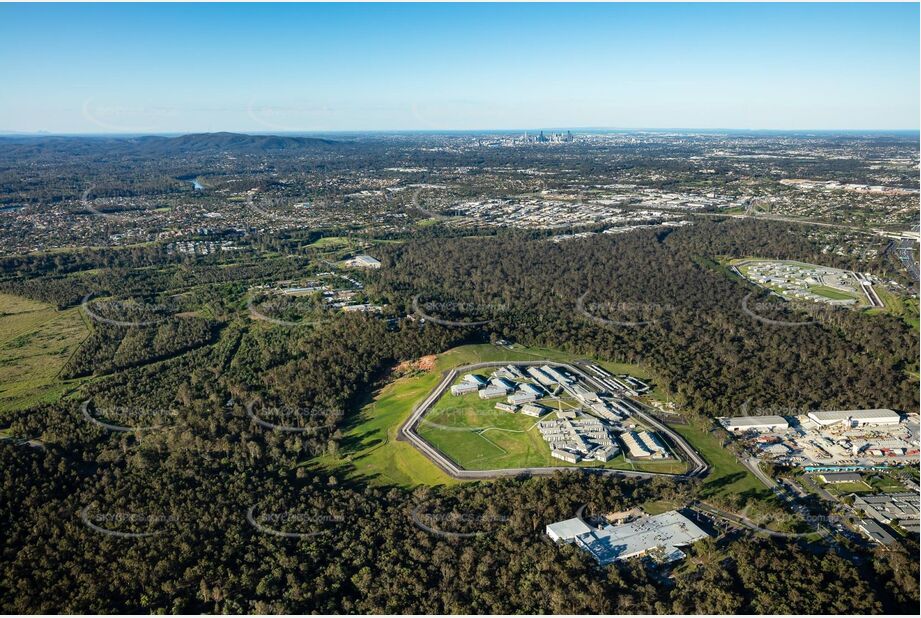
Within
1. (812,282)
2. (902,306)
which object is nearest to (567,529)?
(902,306)

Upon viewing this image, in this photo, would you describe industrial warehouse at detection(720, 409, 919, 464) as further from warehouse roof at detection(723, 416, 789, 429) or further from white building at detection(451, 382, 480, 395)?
white building at detection(451, 382, 480, 395)

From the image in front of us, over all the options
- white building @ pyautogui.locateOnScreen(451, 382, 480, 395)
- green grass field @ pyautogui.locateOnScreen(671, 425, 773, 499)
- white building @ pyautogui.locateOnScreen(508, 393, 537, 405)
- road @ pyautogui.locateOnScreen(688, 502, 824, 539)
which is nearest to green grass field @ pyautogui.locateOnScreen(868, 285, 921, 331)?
green grass field @ pyautogui.locateOnScreen(671, 425, 773, 499)

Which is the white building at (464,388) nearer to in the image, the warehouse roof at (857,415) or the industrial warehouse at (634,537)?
the industrial warehouse at (634,537)

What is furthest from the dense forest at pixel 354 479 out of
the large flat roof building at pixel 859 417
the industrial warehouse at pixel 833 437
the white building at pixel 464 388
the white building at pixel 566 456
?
the white building at pixel 464 388

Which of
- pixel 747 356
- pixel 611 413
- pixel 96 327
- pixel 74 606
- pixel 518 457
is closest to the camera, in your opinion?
pixel 74 606

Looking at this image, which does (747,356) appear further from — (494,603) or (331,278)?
(331,278)

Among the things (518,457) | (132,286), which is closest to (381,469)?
(518,457)
